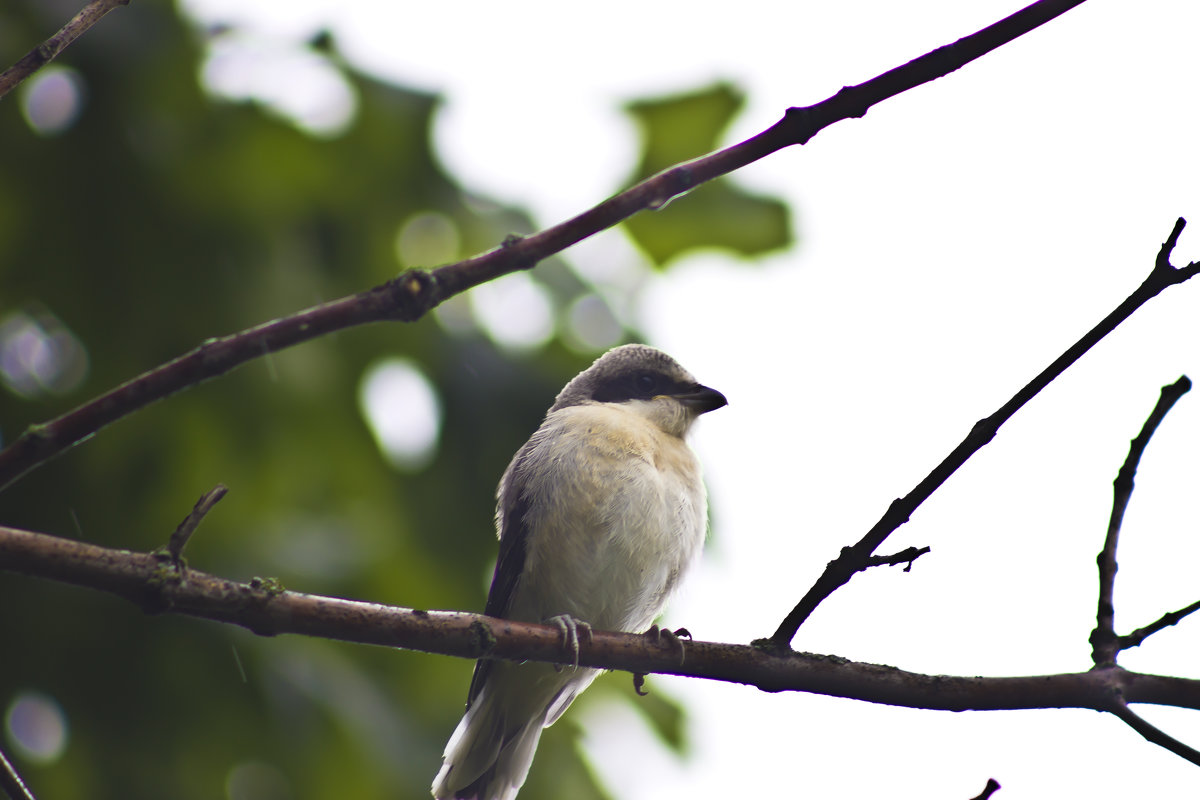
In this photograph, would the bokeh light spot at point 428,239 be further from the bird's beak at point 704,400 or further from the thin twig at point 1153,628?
the thin twig at point 1153,628

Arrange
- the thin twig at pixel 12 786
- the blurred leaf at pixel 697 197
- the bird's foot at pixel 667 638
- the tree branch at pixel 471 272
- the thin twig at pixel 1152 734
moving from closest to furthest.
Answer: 1. the tree branch at pixel 471 272
2. the thin twig at pixel 12 786
3. the thin twig at pixel 1152 734
4. the bird's foot at pixel 667 638
5. the blurred leaf at pixel 697 197

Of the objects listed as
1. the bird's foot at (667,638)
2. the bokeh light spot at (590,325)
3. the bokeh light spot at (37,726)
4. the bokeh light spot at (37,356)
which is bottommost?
the bird's foot at (667,638)

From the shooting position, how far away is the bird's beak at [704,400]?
566 centimetres

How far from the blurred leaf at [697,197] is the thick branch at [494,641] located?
435cm

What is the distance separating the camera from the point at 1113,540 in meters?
2.85

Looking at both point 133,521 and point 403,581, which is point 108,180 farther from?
point 403,581

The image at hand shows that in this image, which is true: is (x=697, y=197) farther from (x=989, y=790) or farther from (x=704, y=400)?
(x=989, y=790)

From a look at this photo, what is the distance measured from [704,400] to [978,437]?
302 cm

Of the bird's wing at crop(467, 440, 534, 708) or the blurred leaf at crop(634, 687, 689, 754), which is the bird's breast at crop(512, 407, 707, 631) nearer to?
the bird's wing at crop(467, 440, 534, 708)

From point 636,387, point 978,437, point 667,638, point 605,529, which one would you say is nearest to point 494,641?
point 667,638

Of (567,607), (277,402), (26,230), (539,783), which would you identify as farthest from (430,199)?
(539,783)

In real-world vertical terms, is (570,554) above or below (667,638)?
above

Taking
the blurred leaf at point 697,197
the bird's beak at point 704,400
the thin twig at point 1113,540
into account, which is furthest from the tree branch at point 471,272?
the blurred leaf at point 697,197

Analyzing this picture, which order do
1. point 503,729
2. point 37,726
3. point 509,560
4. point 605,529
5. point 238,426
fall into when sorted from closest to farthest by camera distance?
point 605,529
point 509,560
point 503,729
point 37,726
point 238,426
